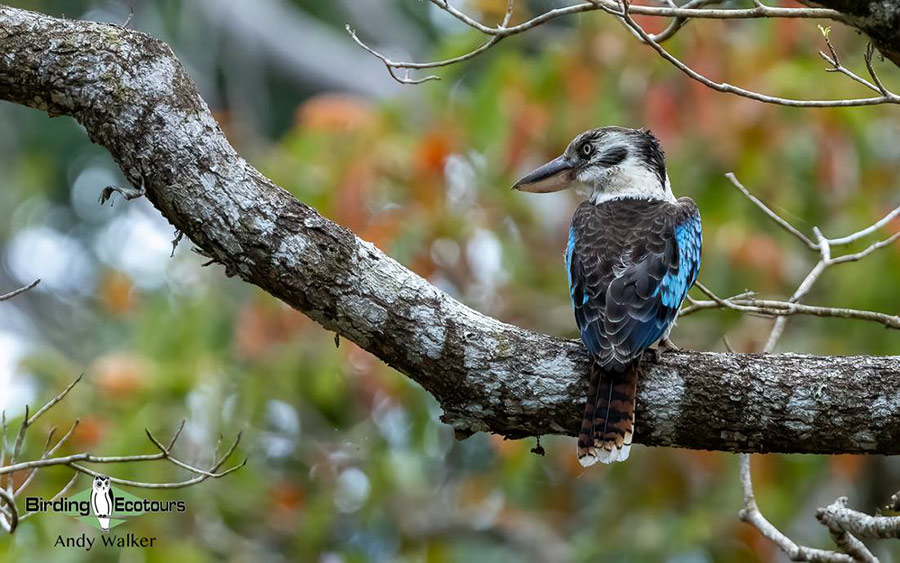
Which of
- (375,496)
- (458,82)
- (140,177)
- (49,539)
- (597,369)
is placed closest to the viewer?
(140,177)

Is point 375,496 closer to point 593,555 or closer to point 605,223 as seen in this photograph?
point 593,555

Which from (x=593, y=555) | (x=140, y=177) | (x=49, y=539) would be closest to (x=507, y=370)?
(x=140, y=177)

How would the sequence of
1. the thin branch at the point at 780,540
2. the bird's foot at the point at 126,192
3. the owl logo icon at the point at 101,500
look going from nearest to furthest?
the bird's foot at the point at 126,192
the thin branch at the point at 780,540
the owl logo icon at the point at 101,500

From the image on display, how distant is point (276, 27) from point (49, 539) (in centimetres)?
784

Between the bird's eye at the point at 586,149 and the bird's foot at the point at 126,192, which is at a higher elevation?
the bird's eye at the point at 586,149

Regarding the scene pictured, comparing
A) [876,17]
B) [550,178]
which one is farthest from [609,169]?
[876,17]

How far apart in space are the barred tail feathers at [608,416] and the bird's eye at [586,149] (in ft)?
5.84

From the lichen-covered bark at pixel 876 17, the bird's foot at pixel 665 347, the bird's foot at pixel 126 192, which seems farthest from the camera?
the bird's foot at pixel 665 347

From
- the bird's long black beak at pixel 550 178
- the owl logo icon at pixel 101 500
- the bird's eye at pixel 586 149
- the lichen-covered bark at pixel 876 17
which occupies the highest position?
the bird's eye at pixel 586 149

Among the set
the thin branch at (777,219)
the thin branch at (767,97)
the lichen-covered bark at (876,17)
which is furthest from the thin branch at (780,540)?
the lichen-covered bark at (876,17)

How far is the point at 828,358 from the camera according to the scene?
3299mm

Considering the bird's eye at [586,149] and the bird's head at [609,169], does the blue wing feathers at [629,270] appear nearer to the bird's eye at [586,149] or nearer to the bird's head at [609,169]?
the bird's head at [609,169]

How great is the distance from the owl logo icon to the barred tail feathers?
5.76 feet

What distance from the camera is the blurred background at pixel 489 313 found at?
5.80 meters
